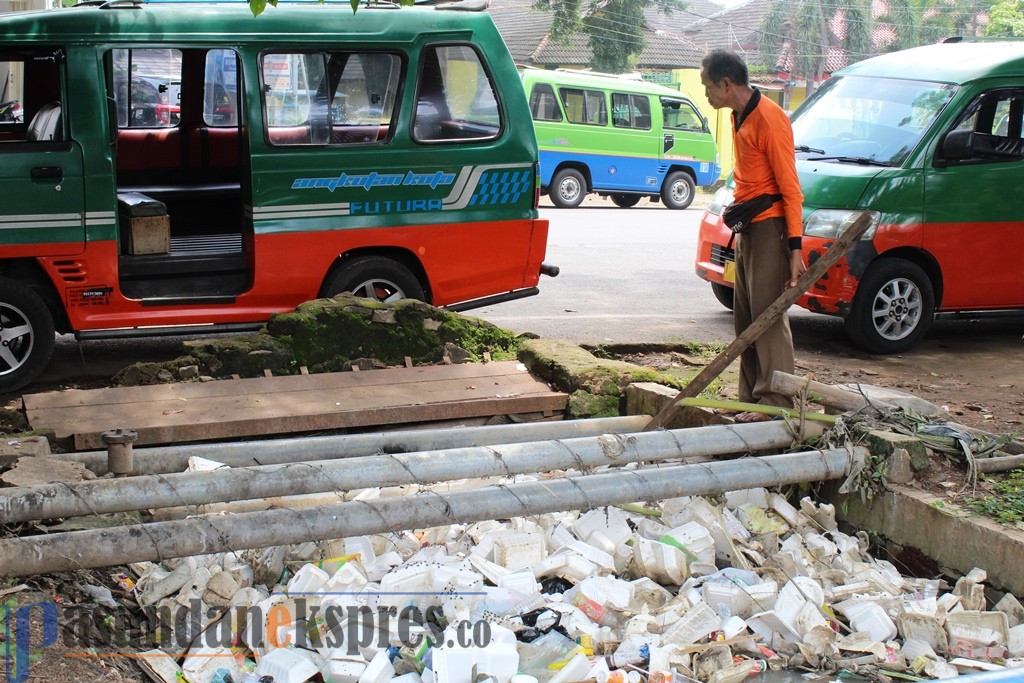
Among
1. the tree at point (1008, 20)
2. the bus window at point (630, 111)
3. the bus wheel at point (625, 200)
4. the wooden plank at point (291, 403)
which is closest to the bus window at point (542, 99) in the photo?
the bus window at point (630, 111)

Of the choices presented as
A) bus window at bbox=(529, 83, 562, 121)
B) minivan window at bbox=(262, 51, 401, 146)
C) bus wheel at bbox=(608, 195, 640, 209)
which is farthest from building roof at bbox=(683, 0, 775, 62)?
minivan window at bbox=(262, 51, 401, 146)

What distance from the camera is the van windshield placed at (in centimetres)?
815

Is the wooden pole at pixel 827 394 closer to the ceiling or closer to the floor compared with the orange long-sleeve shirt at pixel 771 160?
closer to the floor

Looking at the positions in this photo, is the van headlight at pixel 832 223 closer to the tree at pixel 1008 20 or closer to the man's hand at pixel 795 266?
the man's hand at pixel 795 266

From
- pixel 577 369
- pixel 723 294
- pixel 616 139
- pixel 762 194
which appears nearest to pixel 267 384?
pixel 577 369

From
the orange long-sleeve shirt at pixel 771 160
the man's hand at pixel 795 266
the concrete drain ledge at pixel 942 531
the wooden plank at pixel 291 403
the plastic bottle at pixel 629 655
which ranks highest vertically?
the orange long-sleeve shirt at pixel 771 160

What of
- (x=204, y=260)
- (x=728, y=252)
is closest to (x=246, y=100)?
(x=204, y=260)

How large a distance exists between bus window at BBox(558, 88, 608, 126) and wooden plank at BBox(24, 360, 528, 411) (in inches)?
533

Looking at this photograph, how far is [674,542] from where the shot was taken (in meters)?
4.49

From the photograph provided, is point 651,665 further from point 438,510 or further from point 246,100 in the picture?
point 246,100

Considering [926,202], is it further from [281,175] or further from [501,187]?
[281,175]

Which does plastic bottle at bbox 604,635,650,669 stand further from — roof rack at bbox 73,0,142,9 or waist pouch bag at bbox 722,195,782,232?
roof rack at bbox 73,0,142,9

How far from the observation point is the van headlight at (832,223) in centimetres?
778

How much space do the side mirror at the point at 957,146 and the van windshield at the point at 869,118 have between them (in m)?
0.20
